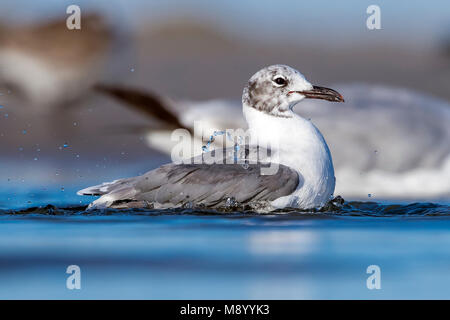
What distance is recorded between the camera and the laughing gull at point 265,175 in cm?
623

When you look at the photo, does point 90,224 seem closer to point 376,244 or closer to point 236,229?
point 236,229

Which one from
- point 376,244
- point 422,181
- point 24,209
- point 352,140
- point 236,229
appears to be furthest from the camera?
point 352,140

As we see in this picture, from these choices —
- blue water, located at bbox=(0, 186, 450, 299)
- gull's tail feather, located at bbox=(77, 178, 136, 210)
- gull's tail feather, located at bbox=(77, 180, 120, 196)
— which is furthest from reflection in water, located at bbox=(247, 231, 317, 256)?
gull's tail feather, located at bbox=(77, 180, 120, 196)

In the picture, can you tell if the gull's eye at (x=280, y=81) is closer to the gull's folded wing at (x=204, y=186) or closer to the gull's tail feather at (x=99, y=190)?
the gull's folded wing at (x=204, y=186)

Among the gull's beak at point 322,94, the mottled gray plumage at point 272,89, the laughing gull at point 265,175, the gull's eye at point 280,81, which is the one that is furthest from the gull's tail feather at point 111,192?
the gull's beak at point 322,94

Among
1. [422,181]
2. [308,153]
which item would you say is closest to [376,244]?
[308,153]

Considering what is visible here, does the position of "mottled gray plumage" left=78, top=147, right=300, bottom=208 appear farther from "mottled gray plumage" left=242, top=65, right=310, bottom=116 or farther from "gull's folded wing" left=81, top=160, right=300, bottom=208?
"mottled gray plumage" left=242, top=65, right=310, bottom=116

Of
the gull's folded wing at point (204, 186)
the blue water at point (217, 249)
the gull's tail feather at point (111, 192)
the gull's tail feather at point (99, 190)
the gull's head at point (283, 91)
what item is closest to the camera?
the blue water at point (217, 249)

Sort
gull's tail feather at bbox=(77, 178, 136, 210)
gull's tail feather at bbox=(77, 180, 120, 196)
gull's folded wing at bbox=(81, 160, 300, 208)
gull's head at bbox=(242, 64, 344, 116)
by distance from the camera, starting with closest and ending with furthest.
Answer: gull's folded wing at bbox=(81, 160, 300, 208) < gull's tail feather at bbox=(77, 178, 136, 210) < gull's tail feather at bbox=(77, 180, 120, 196) < gull's head at bbox=(242, 64, 344, 116)

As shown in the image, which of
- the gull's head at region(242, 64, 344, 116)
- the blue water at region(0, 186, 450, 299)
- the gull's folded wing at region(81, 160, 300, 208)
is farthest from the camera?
the gull's head at region(242, 64, 344, 116)

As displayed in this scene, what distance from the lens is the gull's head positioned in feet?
22.6

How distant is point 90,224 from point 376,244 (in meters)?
2.03

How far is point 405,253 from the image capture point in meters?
4.59

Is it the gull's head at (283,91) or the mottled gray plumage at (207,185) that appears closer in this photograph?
the mottled gray plumage at (207,185)
